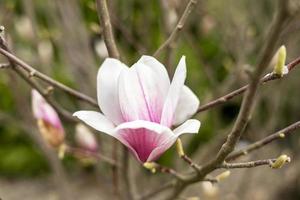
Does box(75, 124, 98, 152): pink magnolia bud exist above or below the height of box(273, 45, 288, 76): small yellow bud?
below

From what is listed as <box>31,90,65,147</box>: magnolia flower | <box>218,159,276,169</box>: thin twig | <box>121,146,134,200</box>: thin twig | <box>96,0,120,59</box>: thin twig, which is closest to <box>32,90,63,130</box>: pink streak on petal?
<box>31,90,65,147</box>: magnolia flower

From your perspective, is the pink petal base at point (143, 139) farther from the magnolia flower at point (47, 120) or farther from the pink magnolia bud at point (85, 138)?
the pink magnolia bud at point (85, 138)

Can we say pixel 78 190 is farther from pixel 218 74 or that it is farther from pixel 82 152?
pixel 82 152

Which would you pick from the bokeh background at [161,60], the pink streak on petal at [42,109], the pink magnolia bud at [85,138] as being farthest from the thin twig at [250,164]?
the pink magnolia bud at [85,138]

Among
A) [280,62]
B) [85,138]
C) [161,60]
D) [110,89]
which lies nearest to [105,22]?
[110,89]

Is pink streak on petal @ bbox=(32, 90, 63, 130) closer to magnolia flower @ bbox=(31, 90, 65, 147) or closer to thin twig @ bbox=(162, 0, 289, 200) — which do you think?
magnolia flower @ bbox=(31, 90, 65, 147)

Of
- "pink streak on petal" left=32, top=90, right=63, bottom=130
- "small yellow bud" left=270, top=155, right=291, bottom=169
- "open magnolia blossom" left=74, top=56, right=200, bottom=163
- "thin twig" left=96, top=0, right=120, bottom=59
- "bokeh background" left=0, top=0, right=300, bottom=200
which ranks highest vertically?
"thin twig" left=96, top=0, right=120, bottom=59
